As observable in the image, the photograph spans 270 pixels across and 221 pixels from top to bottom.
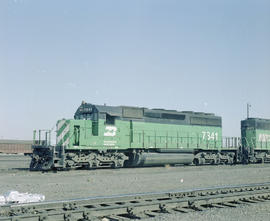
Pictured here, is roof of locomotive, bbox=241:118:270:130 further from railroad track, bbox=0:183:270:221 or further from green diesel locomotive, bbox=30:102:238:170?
railroad track, bbox=0:183:270:221

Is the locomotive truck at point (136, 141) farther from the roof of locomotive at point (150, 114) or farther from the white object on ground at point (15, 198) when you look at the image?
the white object on ground at point (15, 198)

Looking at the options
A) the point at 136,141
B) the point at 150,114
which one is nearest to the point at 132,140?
the point at 136,141

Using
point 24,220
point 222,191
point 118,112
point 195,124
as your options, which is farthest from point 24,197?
point 195,124

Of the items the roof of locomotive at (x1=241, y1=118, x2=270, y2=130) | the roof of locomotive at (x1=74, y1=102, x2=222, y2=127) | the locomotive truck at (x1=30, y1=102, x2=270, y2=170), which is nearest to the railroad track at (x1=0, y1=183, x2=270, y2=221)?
the locomotive truck at (x1=30, y1=102, x2=270, y2=170)

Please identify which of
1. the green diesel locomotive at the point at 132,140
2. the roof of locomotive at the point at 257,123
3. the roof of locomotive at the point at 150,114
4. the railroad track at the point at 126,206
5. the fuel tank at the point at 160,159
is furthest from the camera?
the roof of locomotive at the point at 257,123

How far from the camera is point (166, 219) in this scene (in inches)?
249

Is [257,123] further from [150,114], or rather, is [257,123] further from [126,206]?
[126,206]

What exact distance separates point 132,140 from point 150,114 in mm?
2305

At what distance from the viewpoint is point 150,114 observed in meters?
20.9

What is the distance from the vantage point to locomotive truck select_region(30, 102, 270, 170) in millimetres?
17250

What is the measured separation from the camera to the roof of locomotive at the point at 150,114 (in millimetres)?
18672

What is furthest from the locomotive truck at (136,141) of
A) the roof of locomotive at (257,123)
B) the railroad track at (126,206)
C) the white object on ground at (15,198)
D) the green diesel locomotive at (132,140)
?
the railroad track at (126,206)

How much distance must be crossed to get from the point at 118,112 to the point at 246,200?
1185 centimetres

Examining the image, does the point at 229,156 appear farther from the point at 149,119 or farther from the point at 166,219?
the point at 166,219
